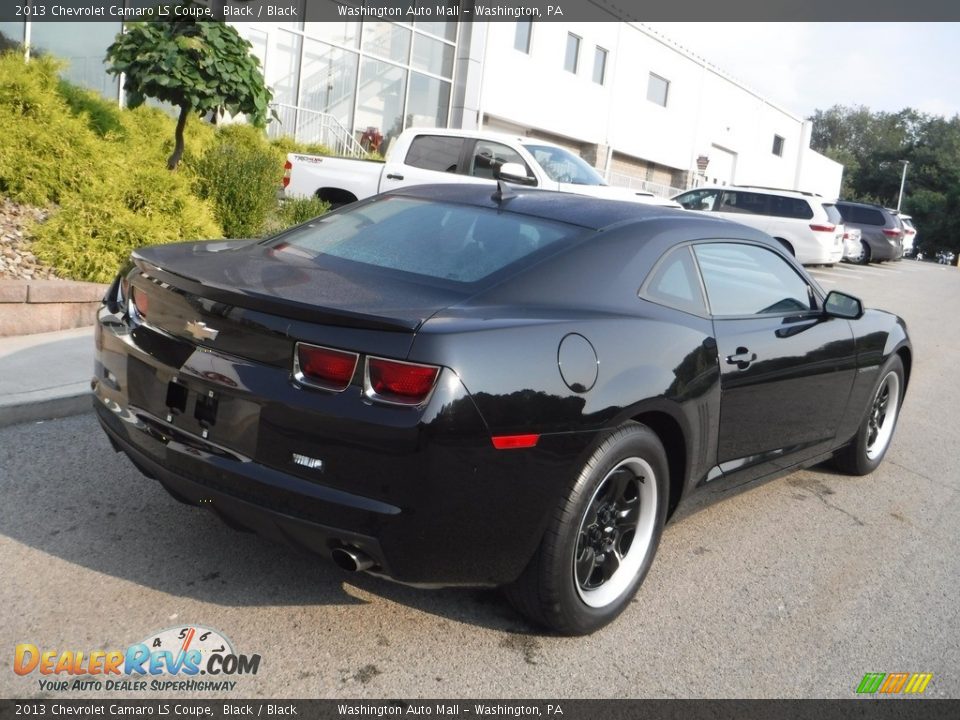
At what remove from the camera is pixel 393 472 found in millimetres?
2963

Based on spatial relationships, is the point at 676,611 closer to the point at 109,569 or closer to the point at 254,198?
the point at 109,569

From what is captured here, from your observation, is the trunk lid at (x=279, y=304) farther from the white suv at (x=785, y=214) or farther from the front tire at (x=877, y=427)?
the white suv at (x=785, y=214)

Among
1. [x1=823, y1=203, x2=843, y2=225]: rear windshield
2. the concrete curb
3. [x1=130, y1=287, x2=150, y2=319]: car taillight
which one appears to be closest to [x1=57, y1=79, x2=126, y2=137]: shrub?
the concrete curb

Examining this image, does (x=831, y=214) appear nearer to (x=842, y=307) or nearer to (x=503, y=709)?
(x=842, y=307)

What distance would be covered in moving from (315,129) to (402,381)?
59.5 feet

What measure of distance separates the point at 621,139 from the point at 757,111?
1404 centimetres

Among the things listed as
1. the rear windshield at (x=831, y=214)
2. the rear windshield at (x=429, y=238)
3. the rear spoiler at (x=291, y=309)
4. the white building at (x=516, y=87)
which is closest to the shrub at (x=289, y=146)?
the white building at (x=516, y=87)

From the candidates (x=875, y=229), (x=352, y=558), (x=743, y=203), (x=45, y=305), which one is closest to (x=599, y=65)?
(x=875, y=229)

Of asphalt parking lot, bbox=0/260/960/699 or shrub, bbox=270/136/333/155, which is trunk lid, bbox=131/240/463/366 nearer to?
asphalt parking lot, bbox=0/260/960/699

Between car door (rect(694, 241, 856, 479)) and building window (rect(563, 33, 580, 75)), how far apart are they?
25.6m

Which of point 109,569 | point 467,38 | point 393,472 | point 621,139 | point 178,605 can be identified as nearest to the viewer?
point 393,472

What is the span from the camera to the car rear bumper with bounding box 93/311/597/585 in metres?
2.97

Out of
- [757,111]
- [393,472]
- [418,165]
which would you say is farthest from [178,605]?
[757,111]

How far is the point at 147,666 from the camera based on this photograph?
10.1 feet
